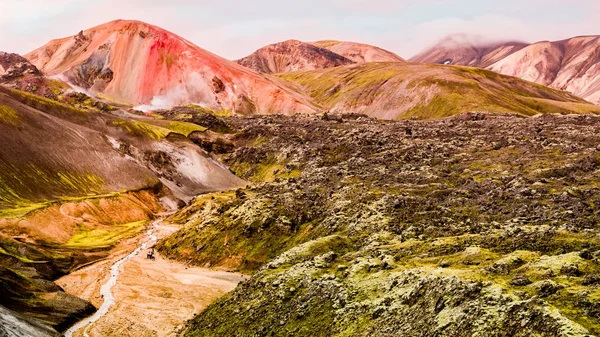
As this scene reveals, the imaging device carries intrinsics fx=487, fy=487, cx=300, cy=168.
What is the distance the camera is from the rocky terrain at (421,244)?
98.9ft

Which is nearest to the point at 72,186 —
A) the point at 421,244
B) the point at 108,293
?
the point at 108,293

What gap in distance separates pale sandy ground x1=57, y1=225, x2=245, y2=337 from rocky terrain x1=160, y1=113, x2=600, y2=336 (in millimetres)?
3966

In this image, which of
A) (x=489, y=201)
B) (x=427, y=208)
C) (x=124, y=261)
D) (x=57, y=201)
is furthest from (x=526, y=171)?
(x=57, y=201)

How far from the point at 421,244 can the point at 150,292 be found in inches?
1407

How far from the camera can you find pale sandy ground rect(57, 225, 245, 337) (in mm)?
51719

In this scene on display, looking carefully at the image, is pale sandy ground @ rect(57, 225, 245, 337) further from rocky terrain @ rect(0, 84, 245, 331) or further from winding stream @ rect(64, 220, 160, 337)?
rocky terrain @ rect(0, 84, 245, 331)

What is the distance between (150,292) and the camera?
206ft

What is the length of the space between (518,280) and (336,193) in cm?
4979

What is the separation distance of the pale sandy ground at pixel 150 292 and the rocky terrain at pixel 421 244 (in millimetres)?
3966

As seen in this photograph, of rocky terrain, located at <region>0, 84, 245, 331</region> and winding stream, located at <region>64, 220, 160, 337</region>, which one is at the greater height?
rocky terrain, located at <region>0, 84, 245, 331</region>

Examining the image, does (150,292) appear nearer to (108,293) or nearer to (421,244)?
(108,293)

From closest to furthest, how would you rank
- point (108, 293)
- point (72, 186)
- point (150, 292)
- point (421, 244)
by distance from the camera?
1. point (421, 244)
2. point (150, 292)
3. point (108, 293)
4. point (72, 186)

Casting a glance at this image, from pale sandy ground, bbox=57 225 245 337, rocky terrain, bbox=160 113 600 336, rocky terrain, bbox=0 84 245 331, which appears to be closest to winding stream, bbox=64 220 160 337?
pale sandy ground, bbox=57 225 245 337

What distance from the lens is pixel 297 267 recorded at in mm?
47125
